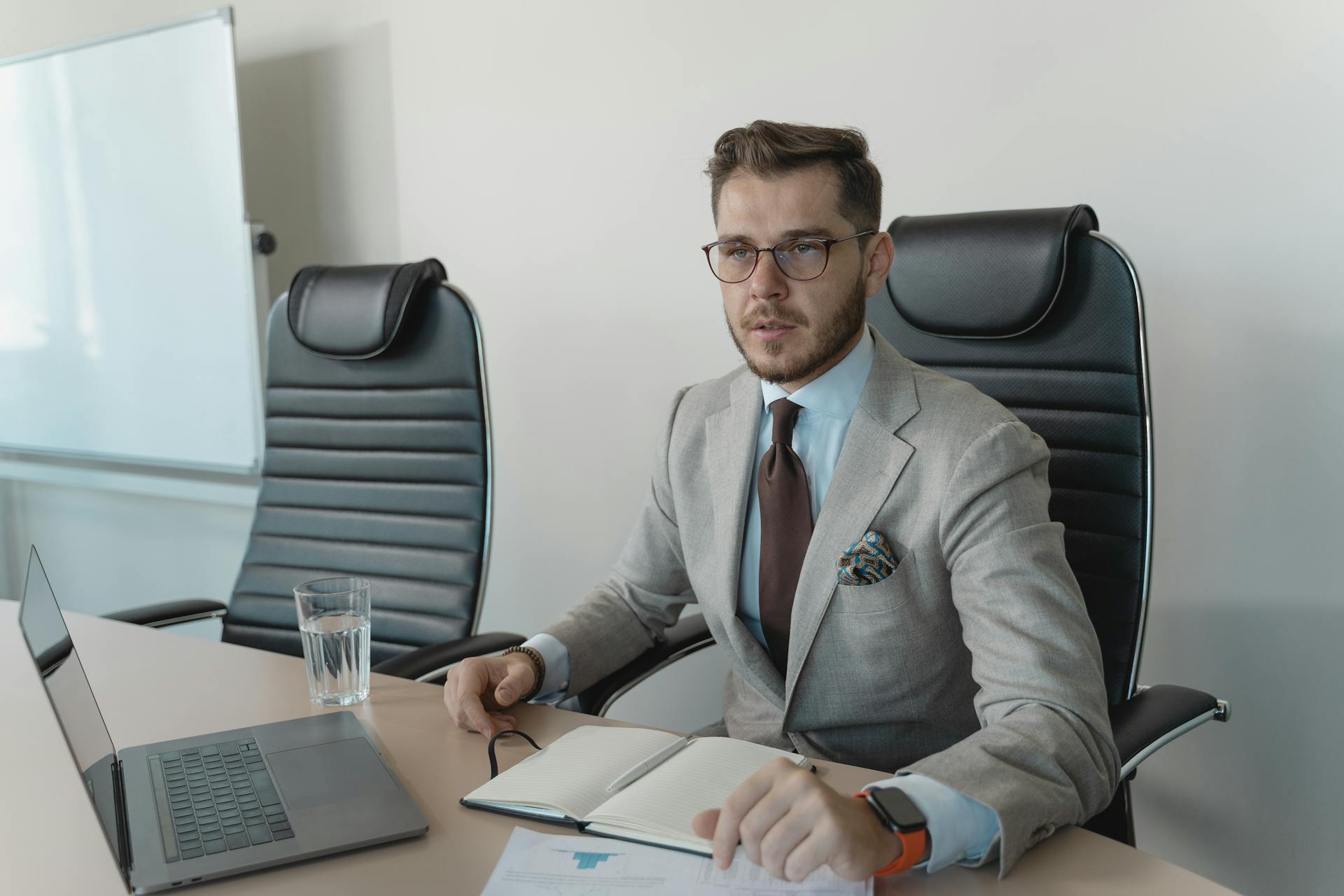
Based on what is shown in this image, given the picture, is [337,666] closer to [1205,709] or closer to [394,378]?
[394,378]

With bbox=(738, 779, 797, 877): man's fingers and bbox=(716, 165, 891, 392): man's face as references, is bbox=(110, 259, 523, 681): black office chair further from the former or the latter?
bbox=(738, 779, 797, 877): man's fingers

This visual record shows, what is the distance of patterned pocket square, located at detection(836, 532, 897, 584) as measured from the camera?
118 cm

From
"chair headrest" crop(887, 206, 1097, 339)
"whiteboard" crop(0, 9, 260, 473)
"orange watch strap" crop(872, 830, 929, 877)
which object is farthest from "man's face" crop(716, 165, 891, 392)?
"whiteboard" crop(0, 9, 260, 473)

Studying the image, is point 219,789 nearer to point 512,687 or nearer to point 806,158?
point 512,687

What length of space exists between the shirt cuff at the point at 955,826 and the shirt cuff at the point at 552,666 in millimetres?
570

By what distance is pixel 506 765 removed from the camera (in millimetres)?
1032

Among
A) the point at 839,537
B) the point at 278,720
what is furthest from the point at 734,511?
the point at 278,720

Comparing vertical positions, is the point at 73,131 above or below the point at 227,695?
above

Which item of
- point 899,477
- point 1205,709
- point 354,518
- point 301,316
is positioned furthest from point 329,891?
point 301,316

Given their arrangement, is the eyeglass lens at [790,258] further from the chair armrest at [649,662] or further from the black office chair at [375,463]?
the black office chair at [375,463]

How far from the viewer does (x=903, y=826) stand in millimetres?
786

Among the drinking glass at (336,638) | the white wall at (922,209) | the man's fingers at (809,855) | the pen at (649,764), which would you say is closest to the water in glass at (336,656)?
the drinking glass at (336,638)

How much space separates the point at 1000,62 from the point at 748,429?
3.01 feet

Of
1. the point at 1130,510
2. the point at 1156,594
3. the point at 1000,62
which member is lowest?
the point at 1156,594
